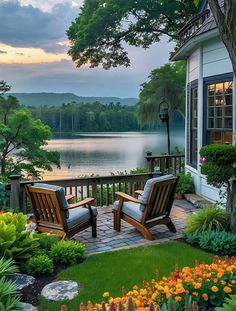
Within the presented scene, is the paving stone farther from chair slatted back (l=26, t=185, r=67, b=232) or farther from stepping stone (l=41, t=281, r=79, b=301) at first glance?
chair slatted back (l=26, t=185, r=67, b=232)

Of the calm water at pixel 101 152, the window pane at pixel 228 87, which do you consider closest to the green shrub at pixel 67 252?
the window pane at pixel 228 87

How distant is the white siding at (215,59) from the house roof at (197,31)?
0.23 metres

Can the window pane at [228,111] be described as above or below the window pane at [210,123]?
above

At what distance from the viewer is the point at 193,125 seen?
9086mm

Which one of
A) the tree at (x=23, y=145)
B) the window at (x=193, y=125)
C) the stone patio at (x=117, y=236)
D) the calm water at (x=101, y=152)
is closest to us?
the stone patio at (x=117, y=236)

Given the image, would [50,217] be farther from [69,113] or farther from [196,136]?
[69,113]

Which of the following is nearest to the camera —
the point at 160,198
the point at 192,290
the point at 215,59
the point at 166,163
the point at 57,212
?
the point at 192,290

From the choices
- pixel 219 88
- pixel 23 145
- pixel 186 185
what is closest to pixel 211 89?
pixel 219 88

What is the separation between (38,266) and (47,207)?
1.18 m

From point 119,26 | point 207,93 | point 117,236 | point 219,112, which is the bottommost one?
point 117,236

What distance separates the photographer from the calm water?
16484 mm

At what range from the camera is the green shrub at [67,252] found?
4367 millimetres

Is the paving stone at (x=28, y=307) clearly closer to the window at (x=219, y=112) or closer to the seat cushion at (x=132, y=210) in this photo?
the seat cushion at (x=132, y=210)

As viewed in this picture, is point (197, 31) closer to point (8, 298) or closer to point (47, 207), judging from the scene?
point (47, 207)
